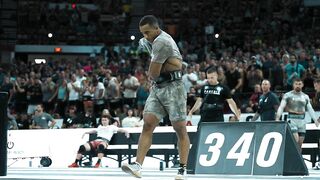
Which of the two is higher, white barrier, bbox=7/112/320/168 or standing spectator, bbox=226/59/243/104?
standing spectator, bbox=226/59/243/104

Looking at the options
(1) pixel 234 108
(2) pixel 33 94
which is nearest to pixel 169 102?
(1) pixel 234 108

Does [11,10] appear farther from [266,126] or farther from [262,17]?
[266,126]

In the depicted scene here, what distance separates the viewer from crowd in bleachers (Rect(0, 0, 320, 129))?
22.2 metres

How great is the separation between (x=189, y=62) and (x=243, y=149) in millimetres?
16444

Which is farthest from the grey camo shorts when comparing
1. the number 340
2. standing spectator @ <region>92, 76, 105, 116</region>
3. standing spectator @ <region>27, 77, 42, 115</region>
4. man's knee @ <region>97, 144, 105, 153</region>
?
standing spectator @ <region>27, 77, 42, 115</region>

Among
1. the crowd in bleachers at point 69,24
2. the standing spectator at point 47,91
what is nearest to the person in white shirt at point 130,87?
the standing spectator at point 47,91

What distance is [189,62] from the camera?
28328mm

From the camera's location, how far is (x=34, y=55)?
129ft

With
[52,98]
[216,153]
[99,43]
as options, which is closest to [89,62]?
[52,98]

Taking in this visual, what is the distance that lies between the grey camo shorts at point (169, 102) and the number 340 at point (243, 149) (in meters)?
1.60

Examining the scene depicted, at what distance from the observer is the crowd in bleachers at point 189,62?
72.7 feet

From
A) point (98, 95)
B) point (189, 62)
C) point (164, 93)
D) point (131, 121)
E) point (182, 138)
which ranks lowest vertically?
point (131, 121)

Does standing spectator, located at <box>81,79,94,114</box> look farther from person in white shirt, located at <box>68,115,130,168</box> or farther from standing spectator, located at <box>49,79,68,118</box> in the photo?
person in white shirt, located at <box>68,115,130,168</box>

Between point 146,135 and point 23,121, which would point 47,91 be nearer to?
point 23,121
